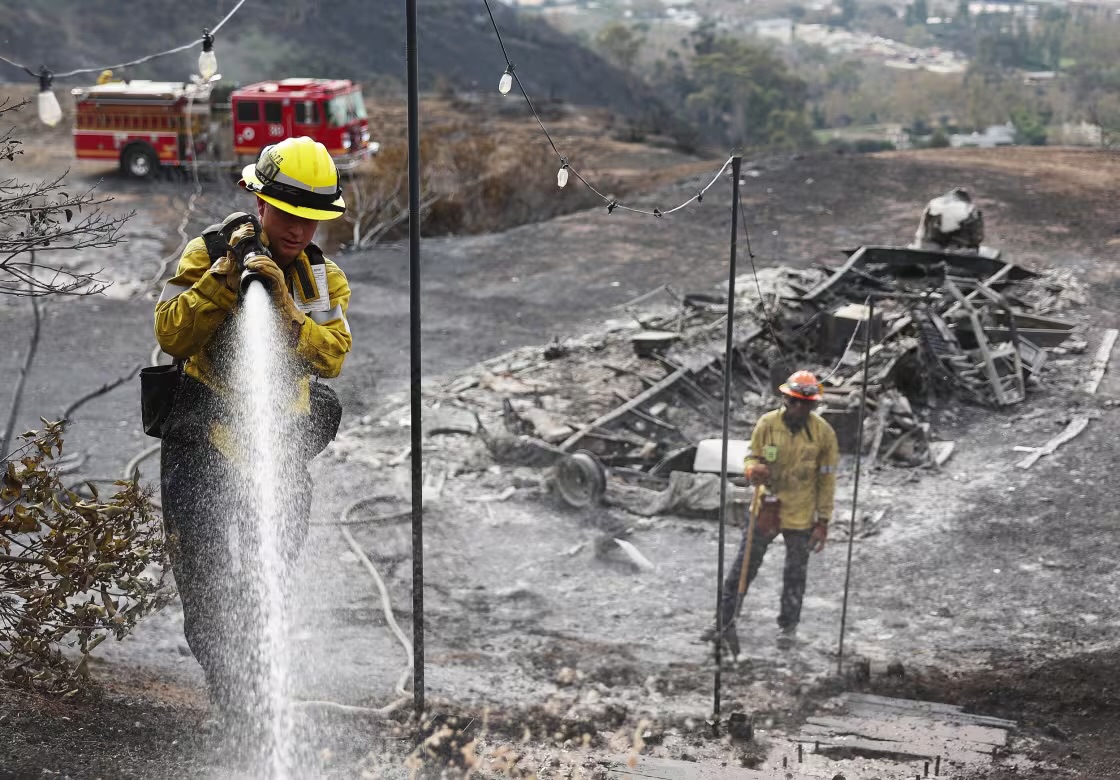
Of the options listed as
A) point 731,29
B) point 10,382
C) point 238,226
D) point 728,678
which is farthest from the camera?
point 731,29

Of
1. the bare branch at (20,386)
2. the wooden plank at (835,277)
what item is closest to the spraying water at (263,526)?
the bare branch at (20,386)

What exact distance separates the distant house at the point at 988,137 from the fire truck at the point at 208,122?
29446mm

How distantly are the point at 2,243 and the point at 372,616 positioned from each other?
13.2 ft

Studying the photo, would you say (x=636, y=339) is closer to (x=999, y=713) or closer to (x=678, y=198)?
(x=999, y=713)

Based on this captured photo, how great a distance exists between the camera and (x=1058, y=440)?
34.8ft

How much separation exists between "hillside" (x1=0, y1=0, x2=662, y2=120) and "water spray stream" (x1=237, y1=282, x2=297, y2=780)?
132 ft

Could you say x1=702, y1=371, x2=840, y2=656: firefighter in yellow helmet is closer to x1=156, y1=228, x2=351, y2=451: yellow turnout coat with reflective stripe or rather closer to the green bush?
x1=156, y1=228, x2=351, y2=451: yellow turnout coat with reflective stripe

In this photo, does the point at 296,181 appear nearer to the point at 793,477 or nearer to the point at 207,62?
the point at 207,62

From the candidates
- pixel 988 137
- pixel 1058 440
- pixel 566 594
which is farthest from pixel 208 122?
pixel 988 137

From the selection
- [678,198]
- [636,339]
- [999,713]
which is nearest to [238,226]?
[999,713]

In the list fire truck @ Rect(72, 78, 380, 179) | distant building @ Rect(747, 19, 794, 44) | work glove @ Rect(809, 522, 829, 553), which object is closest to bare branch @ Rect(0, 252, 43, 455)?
work glove @ Rect(809, 522, 829, 553)

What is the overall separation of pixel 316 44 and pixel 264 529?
50.1 metres

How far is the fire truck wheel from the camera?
22.3 m

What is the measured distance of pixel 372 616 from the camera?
7.59m
